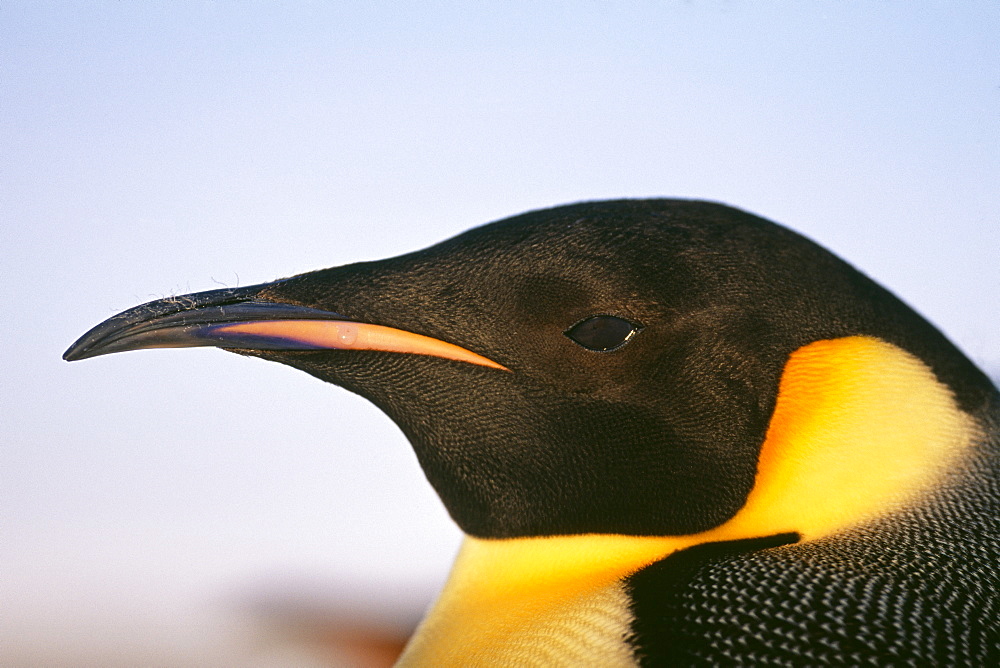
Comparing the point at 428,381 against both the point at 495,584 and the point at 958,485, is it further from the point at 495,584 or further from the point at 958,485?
the point at 958,485

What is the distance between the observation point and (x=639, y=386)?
168 cm

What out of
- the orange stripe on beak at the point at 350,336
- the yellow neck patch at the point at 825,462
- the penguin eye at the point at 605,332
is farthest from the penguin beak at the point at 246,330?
the yellow neck patch at the point at 825,462

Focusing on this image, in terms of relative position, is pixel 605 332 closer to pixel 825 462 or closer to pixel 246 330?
pixel 825 462

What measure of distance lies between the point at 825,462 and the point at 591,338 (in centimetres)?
47

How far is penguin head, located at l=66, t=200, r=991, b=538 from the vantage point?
64.9 inches

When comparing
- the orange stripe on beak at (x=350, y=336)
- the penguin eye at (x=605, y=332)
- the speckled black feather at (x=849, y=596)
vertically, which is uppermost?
the orange stripe on beak at (x=350, y=336)

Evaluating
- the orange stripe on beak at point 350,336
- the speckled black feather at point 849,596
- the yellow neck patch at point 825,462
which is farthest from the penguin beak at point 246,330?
the speckled black feather at point 849,596

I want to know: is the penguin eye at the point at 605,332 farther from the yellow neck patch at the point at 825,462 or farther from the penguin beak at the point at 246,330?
the yellow neck patch at the point at 825,462

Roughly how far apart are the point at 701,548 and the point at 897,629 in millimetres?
439

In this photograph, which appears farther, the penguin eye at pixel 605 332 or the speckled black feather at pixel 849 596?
the penguin eye at pixel 605 332

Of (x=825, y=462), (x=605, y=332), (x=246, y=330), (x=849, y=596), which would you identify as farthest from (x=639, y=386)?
(x=246, y=330)

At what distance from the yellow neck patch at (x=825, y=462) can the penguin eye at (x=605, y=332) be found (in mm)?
296

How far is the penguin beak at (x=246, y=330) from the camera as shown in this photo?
5.55ft

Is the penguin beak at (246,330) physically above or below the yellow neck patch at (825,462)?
above
